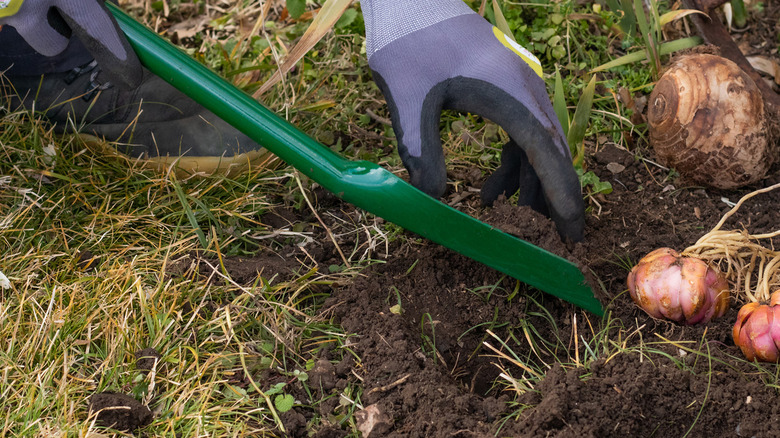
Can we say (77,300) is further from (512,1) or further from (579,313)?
(512,1)

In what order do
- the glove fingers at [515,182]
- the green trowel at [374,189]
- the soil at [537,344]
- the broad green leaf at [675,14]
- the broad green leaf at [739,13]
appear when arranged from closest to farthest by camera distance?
the soil at [537,344] < the green trowel at [374,189] < the glove fingers at [515,182] < the broad green leaf at [675,14] < the broad green leaf at [739,13]

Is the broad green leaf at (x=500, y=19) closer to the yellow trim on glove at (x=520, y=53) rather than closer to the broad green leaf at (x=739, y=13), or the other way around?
the yellow trim on glove at (x=520, y=53)

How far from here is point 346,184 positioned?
1.60m

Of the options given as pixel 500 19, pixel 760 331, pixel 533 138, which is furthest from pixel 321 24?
pixel 760 331

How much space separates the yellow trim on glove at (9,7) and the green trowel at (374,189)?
22cm

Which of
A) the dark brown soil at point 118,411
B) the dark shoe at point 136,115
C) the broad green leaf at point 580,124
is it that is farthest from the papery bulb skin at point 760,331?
the dark shoe at point 136,115

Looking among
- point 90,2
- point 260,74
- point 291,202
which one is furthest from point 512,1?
point 90,2

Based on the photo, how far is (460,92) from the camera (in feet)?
5.42

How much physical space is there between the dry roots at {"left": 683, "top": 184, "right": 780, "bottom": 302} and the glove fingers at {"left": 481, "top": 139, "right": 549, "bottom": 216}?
1.26 ft

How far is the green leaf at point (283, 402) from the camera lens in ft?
4.65

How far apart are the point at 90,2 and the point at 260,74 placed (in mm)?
921

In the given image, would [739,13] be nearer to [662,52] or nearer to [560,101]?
[662,52]

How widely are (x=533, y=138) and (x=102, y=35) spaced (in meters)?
1.06

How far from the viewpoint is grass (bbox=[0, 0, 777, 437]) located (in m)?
1.45
